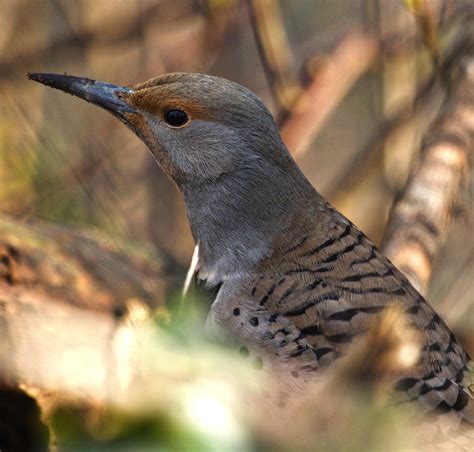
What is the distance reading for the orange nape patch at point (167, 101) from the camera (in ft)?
9.98

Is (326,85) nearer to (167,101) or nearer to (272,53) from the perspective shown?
(272,53)

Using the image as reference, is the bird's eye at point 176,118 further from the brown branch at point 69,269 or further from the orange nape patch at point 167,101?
the brown branch at point 69,269

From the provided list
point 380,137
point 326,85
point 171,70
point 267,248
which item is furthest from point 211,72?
point 267,248

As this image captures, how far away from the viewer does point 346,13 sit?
578 cm

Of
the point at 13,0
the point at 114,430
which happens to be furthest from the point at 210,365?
the point at 13,0

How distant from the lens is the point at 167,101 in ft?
10.0

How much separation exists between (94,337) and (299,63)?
13.7 ft

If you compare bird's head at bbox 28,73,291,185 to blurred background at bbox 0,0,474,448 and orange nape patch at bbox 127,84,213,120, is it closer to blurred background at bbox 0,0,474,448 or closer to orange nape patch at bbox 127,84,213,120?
orange nape patch at bbox 127,84,213,120

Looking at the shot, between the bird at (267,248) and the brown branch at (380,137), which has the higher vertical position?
the brown branch at (380,137)

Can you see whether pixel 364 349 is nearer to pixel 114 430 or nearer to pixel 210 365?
pixel 210 365

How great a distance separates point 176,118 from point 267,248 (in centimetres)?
61

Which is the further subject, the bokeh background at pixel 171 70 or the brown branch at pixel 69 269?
the bokeh background at pixel 171 70

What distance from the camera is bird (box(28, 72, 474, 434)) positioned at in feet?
8.46

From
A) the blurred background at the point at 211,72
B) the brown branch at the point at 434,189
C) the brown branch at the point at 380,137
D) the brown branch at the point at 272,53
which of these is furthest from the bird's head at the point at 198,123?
the brown branch at the point at 380,137
